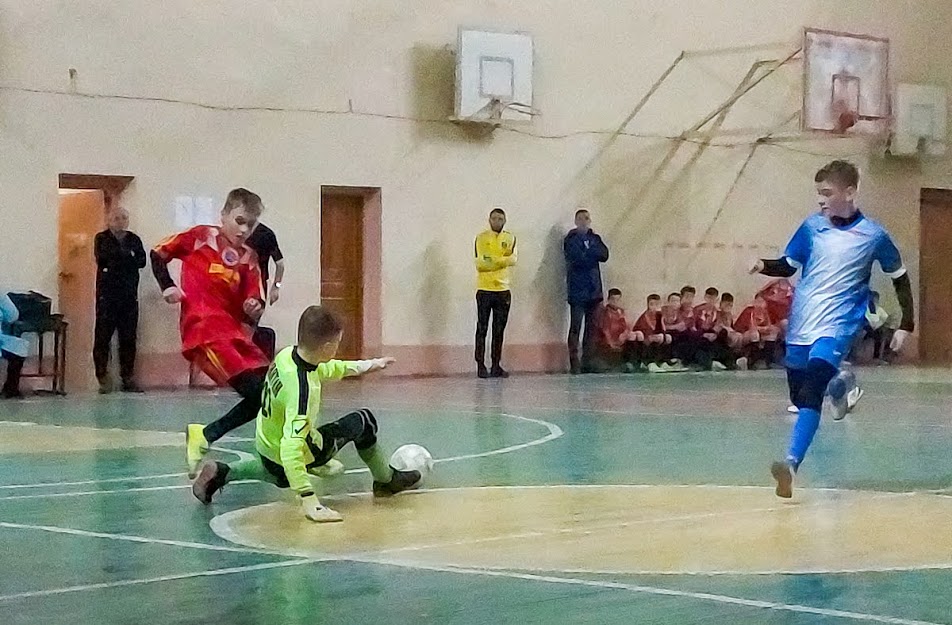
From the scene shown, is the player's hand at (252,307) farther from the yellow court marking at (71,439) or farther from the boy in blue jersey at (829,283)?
the boy in blue jersey at (829,283)

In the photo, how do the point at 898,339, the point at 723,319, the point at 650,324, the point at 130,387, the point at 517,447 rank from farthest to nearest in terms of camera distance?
the point at 723,319 < the point at 650,324 < the point at 130,387 < the point at 517,447 < the point at 898,339

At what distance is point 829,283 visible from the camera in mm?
8258

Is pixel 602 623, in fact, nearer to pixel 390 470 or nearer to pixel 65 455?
pixel 390 470

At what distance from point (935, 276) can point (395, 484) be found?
22.0 metres

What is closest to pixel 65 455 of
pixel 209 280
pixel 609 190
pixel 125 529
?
pixel 209 280

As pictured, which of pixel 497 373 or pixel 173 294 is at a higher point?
pixel 173 294

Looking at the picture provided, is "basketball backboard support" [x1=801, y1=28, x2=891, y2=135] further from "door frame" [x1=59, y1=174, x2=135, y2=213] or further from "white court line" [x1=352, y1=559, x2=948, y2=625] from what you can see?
"white court line" [x1=352, y1=559, x2=948, y2=625]

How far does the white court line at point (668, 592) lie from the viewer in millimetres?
4887

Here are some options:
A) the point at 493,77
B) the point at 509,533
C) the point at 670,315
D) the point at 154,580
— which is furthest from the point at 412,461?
the point at 670,315

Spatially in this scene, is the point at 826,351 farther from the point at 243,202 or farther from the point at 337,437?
the point at 243,202

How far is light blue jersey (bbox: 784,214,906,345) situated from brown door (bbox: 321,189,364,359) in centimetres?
1315

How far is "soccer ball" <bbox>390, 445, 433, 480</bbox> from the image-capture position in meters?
8.05

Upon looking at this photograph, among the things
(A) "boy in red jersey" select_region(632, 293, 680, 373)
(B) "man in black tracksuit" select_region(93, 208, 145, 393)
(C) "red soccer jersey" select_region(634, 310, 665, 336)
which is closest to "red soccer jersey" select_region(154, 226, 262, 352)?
(B) "man in black tracksuit" select_region(93, 208, 145, 393)

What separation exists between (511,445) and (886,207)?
17721 millimetres
